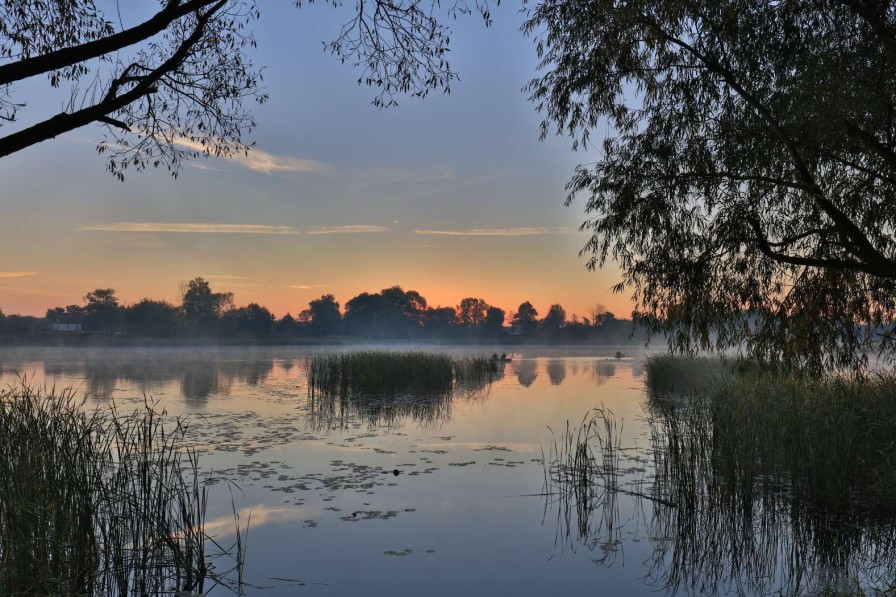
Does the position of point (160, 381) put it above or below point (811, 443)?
below

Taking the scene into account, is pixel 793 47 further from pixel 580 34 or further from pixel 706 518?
pixel 706 518

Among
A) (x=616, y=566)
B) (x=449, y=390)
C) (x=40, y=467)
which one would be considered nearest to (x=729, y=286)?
(x=616, y=566)

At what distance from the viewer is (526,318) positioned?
131m

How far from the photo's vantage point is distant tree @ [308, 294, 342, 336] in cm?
11394

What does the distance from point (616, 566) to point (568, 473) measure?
3.82 metres

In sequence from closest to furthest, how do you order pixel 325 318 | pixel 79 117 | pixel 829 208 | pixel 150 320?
pixel 79 117 < pixel 829 208 < pixel 150 320 < pixel 325 318

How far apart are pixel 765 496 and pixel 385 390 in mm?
16389

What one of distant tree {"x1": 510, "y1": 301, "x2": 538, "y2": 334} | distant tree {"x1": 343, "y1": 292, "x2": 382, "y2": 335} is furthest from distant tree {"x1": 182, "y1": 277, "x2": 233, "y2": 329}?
distant tree {"x1": 510, "y1": 301, "x2": 538, "y2": 334}

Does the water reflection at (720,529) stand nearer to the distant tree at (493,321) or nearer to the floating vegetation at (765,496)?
the floating vegetation at (765,496)

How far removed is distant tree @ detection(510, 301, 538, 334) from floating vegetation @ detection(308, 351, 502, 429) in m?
99.9

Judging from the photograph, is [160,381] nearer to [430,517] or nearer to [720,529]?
[430,517]

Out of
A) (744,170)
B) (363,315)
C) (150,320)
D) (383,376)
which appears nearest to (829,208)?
(744,170)

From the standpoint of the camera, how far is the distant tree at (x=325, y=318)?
114m

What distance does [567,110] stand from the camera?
11516 millimetres
